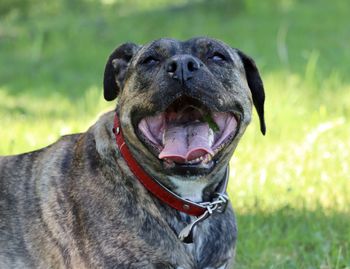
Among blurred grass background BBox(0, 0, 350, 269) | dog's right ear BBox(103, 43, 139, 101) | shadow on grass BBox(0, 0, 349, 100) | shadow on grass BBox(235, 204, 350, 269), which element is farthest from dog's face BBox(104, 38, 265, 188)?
shadow on grass BBox(0, 0, 349, 100)

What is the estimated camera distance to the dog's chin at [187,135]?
13.6 feet

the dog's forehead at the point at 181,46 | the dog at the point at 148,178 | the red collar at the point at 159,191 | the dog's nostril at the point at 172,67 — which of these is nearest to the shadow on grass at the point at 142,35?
the dog at the point at 148,178

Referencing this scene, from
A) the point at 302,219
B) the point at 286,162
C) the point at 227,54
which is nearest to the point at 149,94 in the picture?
the point at 227,54

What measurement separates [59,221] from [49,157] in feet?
1.40

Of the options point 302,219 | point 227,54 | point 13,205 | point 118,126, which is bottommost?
point 302,219

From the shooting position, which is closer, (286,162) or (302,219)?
(302,219)

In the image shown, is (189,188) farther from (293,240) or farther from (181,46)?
(293,240)

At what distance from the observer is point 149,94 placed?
422 cm

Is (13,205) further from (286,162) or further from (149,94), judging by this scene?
(286,162)

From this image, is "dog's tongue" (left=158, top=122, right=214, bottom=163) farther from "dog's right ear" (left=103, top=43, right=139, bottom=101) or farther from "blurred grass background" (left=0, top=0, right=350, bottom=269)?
"blurred grass background" (left=0, top=0, right=350, bottom=269)

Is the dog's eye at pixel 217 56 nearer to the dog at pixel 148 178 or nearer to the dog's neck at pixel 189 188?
the dog at pixel 148 178

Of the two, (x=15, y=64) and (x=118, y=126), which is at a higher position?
(x=15, y=64)

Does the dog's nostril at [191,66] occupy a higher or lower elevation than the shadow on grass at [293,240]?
higher

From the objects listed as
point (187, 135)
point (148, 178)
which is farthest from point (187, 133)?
point (148, 178)
